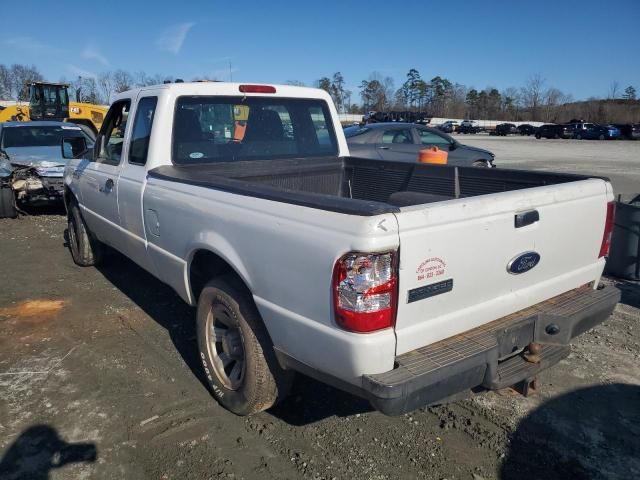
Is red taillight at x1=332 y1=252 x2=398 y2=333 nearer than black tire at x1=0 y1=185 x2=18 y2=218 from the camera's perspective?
Yes

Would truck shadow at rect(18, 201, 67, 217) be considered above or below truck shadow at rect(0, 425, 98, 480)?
above

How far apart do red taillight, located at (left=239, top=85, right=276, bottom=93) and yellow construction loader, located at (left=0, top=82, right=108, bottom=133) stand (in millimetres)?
17577

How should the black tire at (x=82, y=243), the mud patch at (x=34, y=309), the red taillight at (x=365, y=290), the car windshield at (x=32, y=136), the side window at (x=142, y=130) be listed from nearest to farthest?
the red taillight at (x=365, y=290)
the side window at (x=142, y=130)
the mud patch at (x=34, y=309)
the black tire at (x=82, y=243)
the car windshield at (x=32, y=136)

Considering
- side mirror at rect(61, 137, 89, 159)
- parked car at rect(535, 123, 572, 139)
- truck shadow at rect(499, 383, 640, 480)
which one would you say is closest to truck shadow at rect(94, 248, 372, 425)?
truck shadow at rect(499, 383, 640, 480)

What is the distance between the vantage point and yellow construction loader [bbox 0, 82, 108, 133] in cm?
1981

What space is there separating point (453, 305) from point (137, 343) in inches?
112

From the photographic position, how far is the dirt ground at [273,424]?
271cm

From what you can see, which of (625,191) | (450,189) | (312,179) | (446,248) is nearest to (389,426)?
(446,248)

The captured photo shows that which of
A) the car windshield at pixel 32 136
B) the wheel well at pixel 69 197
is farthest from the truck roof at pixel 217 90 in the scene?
the car windshield at pixel 32 136

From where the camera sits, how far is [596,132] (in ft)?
152

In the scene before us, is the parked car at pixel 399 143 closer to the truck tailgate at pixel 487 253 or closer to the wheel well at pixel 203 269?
the wheel well at pixel 203 269

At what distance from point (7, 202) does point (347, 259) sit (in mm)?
9001

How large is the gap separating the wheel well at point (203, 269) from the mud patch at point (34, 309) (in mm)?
2176

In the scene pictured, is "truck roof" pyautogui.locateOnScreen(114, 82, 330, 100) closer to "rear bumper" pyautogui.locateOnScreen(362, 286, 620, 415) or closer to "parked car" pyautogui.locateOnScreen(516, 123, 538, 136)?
"rear bumper" pyautogui.locateOnScreen(362, 286, 620, 415)
